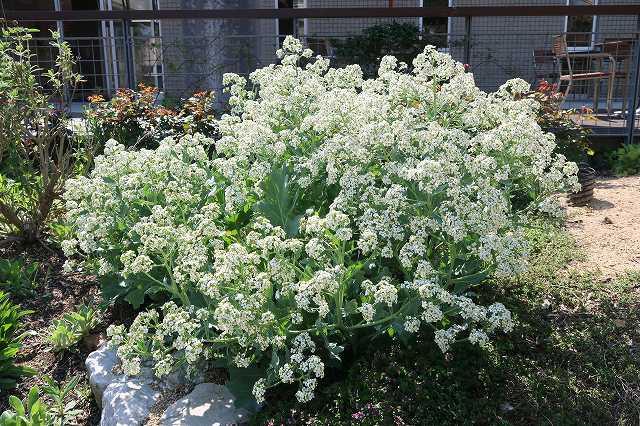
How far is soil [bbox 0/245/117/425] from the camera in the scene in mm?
3553

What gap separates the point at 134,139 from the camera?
632 centimetres

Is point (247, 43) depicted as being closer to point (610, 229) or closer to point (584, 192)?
point (584, 192)

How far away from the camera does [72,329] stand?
380 centimetres

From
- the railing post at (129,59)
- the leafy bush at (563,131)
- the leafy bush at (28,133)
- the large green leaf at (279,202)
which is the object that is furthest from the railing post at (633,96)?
the leafy bush at (28,133)

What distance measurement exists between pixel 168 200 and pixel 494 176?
160 cm

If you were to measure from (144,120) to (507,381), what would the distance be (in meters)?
4.59

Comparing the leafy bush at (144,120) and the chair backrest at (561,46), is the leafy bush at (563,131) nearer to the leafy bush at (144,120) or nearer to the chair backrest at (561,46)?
the chair backrest at (561,46)

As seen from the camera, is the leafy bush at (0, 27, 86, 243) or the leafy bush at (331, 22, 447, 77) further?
the leafy bush at (331, 22, 447, 77)

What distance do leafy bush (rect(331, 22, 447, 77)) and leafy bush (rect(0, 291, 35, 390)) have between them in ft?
18.5

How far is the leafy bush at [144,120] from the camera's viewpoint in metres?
6.07

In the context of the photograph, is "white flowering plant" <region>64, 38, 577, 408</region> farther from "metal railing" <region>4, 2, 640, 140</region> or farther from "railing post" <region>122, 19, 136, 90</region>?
"railing post" <region>122, 19, 136, 90</region>

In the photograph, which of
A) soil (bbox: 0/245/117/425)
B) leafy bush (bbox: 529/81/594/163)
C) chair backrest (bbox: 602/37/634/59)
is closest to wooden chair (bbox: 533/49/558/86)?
chair backrest (bbox: 602/37/634/59)

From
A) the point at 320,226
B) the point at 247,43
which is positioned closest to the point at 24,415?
the point at 320,226

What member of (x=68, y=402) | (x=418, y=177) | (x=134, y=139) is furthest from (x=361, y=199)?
(x=134, y=139)
